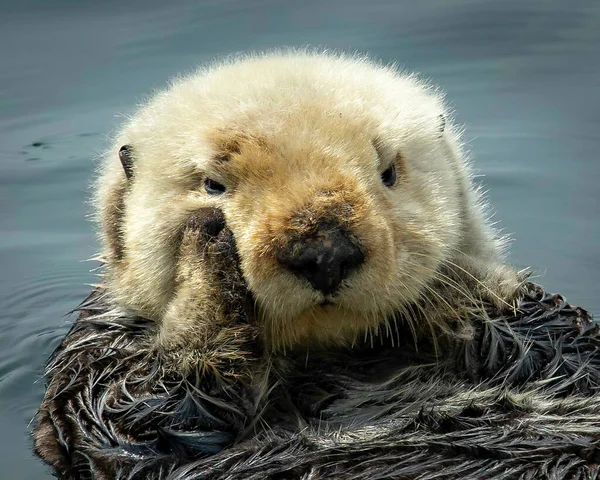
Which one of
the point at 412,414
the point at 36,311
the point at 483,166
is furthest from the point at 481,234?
the point at 483,166

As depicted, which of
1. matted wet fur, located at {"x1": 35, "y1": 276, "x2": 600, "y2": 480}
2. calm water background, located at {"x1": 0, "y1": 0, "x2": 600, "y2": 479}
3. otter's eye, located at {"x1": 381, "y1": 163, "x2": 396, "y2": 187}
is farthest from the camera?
calm water background, located at {"x1": 0, "y1": 0, "x2": 600, "y2": 479}

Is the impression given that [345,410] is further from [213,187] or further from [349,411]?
[213,187]

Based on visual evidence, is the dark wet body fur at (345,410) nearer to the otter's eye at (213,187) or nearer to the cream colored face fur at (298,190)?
the cream colored face fur at (298,190)

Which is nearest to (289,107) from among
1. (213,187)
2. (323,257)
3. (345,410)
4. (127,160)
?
(213,187)

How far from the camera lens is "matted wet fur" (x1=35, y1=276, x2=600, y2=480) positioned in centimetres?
363

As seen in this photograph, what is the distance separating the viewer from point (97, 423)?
3980mm

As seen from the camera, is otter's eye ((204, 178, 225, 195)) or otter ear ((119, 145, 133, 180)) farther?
otter ear ((119, 145, 133, 180))

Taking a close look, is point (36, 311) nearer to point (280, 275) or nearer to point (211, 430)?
point (211, 430)

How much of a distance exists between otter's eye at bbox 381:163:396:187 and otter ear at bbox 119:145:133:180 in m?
1.06

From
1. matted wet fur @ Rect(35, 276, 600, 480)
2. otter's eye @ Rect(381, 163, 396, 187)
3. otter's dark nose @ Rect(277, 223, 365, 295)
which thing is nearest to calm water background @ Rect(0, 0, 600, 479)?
matted wet fur @ Rect(35, 276, 600, 480)

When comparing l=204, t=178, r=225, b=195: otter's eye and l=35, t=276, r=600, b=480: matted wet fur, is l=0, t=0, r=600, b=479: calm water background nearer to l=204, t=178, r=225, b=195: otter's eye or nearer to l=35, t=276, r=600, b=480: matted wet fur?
l=35, t=276, r=600, b=480: matted wet fur

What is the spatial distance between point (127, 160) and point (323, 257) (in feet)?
4.40

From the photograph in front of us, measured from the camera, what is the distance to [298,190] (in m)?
3.47

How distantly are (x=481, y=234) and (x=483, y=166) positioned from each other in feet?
11.4
